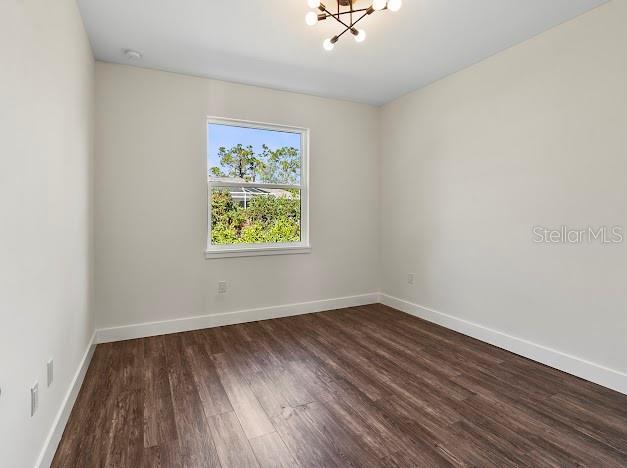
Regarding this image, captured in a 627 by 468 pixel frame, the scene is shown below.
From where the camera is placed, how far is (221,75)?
3.37 metres

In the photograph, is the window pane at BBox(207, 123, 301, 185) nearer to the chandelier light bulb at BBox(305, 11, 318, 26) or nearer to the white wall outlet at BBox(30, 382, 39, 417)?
the chandelier light bulb at BBox(305, 11, 318, 26)

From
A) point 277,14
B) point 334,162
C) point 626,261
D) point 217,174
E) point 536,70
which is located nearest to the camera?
point 626,261

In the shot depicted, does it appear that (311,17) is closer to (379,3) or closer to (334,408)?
(379,3)

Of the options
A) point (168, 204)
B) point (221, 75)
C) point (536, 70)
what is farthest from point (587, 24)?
point (168, 204)

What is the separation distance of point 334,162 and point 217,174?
1.42 metres

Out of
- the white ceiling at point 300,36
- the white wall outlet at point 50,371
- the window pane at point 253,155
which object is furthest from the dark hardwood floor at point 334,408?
the white ceiling at point 300,36

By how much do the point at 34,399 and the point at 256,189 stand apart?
2707 millimetres

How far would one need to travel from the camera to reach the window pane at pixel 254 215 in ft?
11.9

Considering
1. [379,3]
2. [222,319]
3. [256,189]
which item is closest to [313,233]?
[256,189]

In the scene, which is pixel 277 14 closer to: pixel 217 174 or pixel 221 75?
pixel 221 75

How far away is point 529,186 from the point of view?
8.98ft

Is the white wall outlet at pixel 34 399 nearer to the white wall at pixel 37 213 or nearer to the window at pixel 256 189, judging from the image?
the white wall at pixel 37 213

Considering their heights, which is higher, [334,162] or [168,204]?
[334,162]

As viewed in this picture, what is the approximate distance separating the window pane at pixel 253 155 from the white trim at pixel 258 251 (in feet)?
2.49
